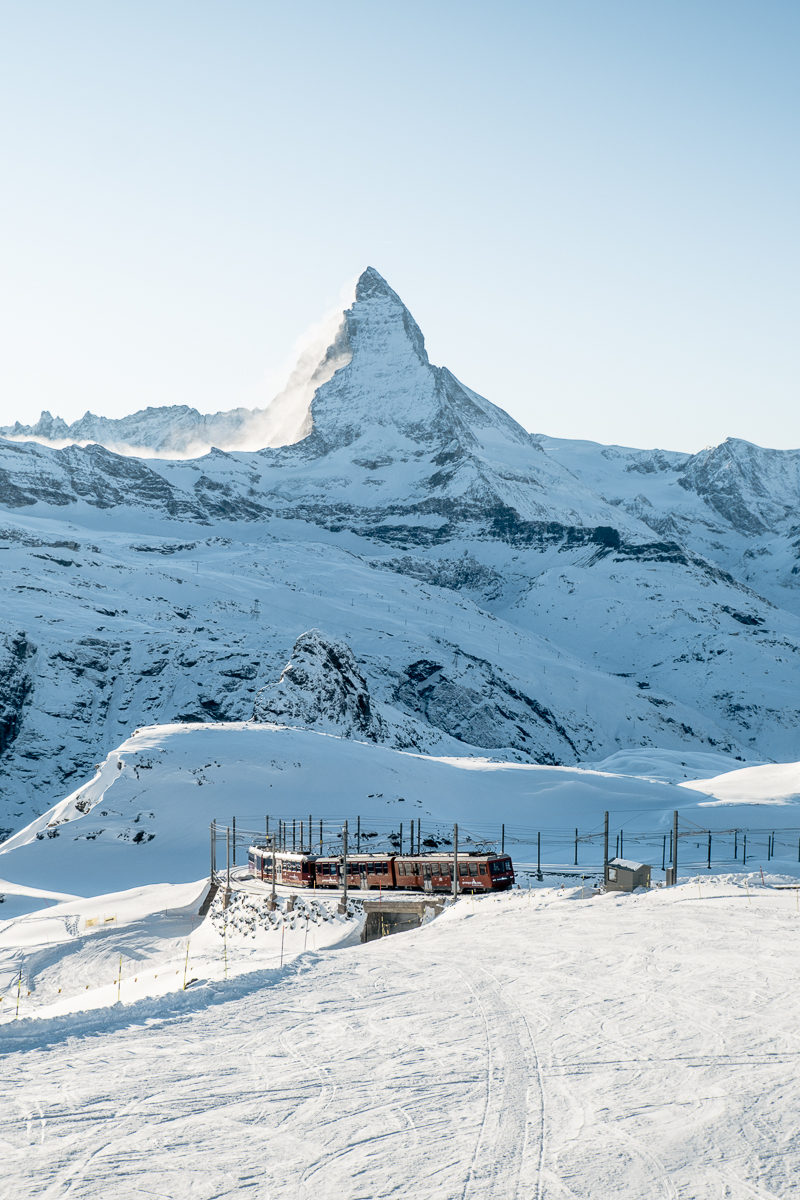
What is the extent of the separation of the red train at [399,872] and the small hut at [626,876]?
16.9ft

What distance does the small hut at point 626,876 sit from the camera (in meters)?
37.6

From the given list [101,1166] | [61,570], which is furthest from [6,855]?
[61,570]

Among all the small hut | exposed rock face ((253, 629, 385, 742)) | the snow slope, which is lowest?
the snow slope

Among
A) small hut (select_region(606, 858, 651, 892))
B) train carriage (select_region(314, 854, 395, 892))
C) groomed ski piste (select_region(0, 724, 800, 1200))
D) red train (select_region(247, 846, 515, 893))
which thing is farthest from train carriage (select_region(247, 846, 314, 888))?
small hut (select_region(606, 858, 651, 892))

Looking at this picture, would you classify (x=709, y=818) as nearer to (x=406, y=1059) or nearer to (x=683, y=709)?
(x=406, y=1059)

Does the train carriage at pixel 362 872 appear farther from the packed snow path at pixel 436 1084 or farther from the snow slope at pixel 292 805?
the packed snow path at pixel 436 1084

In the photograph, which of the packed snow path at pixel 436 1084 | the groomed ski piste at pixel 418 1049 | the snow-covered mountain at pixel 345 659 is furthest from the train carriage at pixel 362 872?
the snow-covered mountain at pixel 345 659

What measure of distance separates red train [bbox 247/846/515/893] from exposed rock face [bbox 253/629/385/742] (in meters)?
34.8

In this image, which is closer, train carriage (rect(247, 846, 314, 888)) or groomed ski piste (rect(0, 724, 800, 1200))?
groomed ski piste (rect(0, 724, 800, 1200))

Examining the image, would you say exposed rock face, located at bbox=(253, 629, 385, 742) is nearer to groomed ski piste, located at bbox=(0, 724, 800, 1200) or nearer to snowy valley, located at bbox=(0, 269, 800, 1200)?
snowy valley, located at bbox=(0, 269, 800, 1200)

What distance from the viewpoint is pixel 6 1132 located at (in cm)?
1302

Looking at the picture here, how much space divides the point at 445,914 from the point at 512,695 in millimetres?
93546

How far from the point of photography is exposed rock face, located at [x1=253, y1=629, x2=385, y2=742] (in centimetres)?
8006

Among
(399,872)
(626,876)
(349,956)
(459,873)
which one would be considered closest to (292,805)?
Answer: (399,872)
